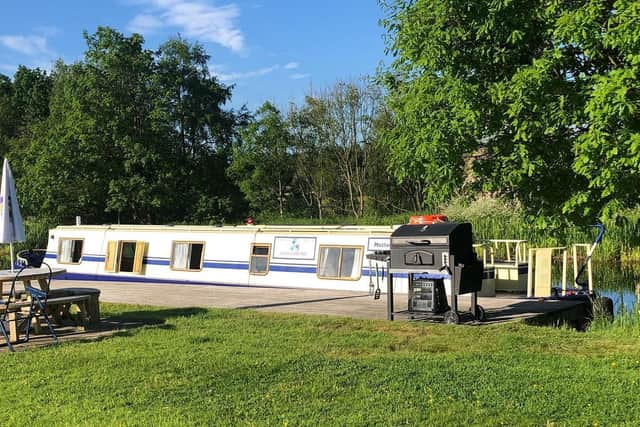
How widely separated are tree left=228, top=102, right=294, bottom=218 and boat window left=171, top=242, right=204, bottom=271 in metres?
19.3

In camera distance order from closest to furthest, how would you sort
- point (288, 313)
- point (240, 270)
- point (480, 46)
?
point (480, 46), point (288, 313), point (240, 270)

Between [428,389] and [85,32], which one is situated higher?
[85,32]

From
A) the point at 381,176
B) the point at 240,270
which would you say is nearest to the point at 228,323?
the point at 240,270

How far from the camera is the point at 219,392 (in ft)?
20.0

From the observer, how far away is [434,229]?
33.3 ft

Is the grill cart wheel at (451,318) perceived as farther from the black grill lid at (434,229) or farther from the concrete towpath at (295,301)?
the black grill lid at (434,229)

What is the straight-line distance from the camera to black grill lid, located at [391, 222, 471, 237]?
998 centimetres

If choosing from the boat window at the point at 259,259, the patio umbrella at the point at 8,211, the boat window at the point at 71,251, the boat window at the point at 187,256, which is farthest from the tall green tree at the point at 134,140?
the patio umbrella at the point at 8,211

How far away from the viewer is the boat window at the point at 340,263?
49.2 ft

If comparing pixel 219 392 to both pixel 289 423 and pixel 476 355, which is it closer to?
pixel 289 423

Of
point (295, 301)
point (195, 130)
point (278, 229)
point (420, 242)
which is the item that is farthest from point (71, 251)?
point (195, 130)

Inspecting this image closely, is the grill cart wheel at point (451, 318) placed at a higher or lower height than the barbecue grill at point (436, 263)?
lower

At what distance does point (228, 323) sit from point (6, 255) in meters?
28.0

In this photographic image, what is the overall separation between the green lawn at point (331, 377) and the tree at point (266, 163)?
1087 inches
